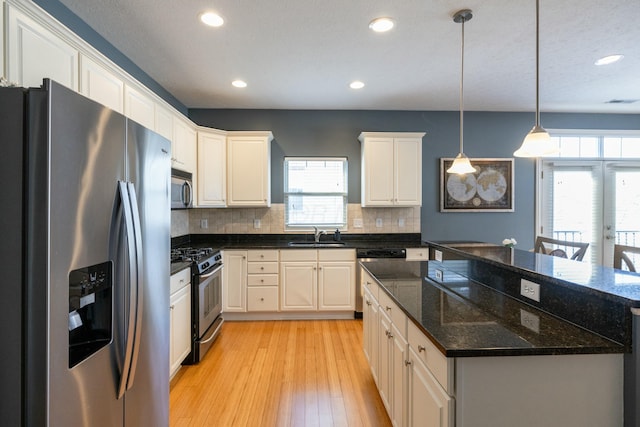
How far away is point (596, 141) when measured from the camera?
437cm

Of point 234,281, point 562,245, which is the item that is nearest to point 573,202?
point 562,245

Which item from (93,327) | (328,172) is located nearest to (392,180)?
(328,172)

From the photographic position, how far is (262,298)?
3.69 metres

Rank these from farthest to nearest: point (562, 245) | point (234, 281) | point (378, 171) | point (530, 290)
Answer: point (378, 171)
point (234, 281)
point (562, 245)
point (530, 290)

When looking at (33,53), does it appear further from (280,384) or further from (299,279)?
(299,279)

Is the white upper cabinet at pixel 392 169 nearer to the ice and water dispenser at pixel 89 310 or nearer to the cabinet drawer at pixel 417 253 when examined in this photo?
the cabinet drawer at pixel 417 253

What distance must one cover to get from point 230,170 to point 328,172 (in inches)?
52.6

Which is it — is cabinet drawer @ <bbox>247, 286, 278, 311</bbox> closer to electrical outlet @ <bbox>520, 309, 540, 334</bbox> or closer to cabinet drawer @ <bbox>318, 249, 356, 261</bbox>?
cabinet drawer @ <bbox>318, 249, 356, 261</bbox>

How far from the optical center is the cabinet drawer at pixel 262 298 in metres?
3.68

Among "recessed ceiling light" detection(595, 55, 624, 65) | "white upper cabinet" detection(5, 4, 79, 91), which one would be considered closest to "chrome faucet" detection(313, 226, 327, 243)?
"white upper cabinet" detection(5, 4, 79, 91)

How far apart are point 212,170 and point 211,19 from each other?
1.85 metres

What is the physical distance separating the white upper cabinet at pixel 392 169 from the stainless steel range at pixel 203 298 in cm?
206

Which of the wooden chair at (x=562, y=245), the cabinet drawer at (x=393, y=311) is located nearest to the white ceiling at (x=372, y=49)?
the wooden chair at (x=562, y=245)

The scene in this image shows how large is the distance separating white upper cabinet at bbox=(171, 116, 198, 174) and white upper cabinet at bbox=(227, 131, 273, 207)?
1.40ft
